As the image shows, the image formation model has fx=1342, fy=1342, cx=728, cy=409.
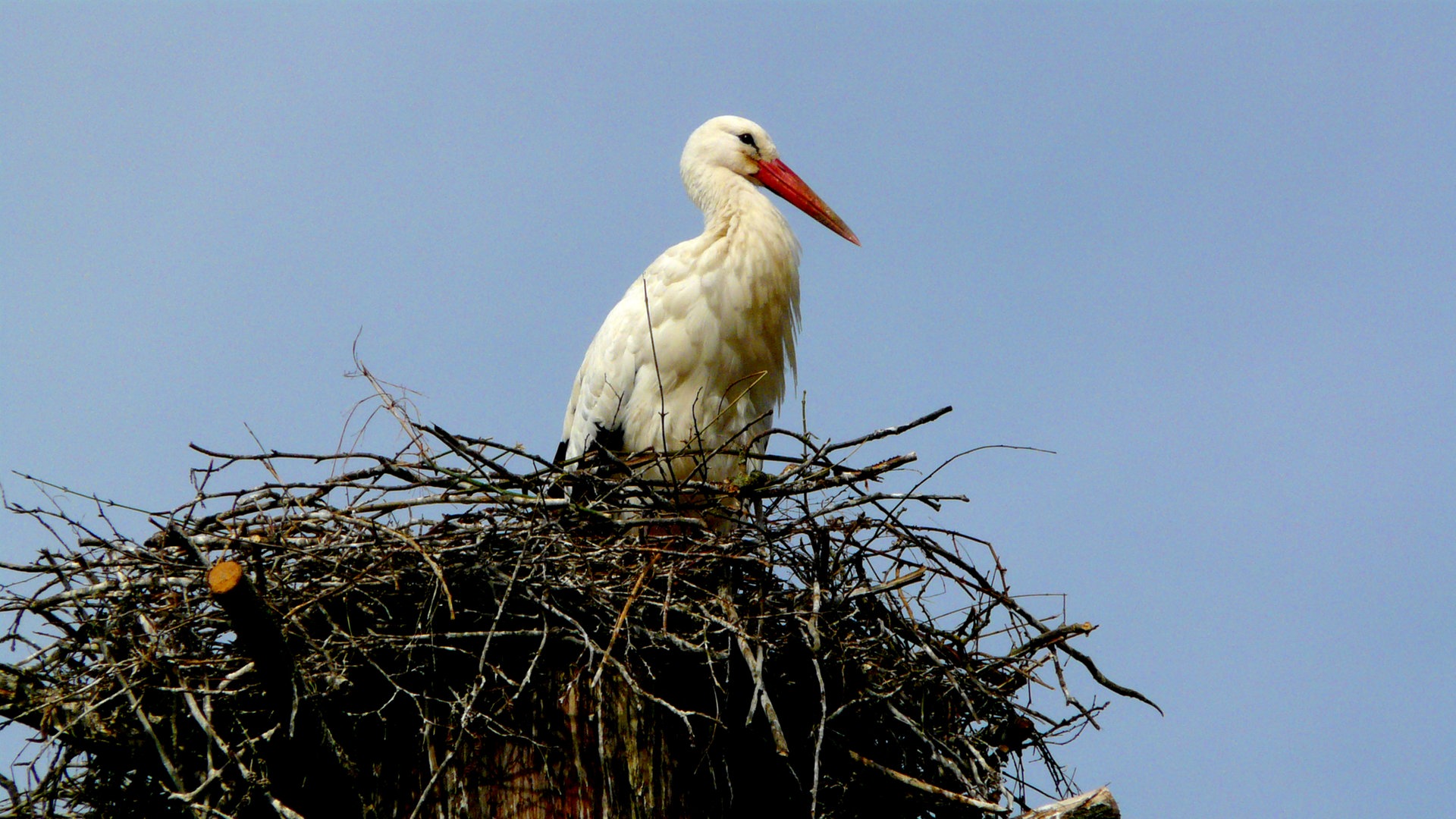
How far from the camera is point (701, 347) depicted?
13.8 ft

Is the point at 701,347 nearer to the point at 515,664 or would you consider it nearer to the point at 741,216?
the point at 741,216

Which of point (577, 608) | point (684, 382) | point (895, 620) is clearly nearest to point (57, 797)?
point (577, 608)

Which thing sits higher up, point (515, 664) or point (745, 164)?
point (745, 164)

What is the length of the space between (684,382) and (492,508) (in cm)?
130

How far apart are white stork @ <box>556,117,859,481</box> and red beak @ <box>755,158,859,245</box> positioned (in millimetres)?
372

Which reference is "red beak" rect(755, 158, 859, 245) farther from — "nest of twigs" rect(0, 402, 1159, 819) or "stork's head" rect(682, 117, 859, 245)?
"nest of twigs" rect(0, 402, 1159, 819)

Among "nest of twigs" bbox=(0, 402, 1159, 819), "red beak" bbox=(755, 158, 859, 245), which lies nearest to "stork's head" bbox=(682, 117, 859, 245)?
"red beak" bbox=(755, 158, 859, 245)

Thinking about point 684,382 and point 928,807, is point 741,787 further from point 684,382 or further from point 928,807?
point 684,382

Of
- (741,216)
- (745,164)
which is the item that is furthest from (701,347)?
(745,164)

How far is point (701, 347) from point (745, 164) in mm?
1018

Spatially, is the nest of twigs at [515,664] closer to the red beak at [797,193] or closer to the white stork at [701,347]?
the white stork at [701,347]

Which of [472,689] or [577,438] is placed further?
[577,438]

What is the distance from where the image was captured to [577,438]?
4355mm

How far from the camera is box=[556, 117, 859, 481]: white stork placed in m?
4.14
